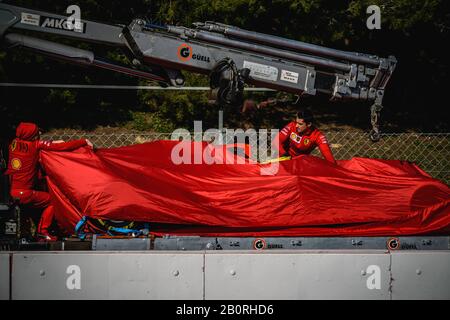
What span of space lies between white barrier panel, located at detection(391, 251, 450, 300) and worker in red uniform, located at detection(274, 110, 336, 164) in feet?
7.33

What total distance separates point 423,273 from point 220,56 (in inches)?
110

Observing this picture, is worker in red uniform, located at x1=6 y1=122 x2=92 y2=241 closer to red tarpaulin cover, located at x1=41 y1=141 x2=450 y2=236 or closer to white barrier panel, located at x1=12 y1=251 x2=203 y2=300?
red tarpaulin cover, located at x1=41 y1=141 x2=450 y2=236

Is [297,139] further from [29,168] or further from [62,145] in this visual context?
[29,168]

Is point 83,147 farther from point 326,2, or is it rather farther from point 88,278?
point 326,2

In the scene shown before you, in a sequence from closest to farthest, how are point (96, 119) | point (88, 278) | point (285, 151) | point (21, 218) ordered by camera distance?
point (88, 278) → point (21, 218) → point (285, 151) → point (96, 119)

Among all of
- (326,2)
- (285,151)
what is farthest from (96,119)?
(285,151)

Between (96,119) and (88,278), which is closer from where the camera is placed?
(88,278)

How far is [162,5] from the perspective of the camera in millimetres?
12891

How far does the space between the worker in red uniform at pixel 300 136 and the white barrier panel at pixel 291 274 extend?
2.23m

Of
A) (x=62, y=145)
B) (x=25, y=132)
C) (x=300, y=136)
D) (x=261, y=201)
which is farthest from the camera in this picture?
(x=300, y=136)

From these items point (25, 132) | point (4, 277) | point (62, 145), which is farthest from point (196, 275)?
point (25, 132)

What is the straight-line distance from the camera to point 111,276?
5.60 m

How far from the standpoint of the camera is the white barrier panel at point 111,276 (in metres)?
5.58

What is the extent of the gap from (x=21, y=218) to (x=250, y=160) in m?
2.38
